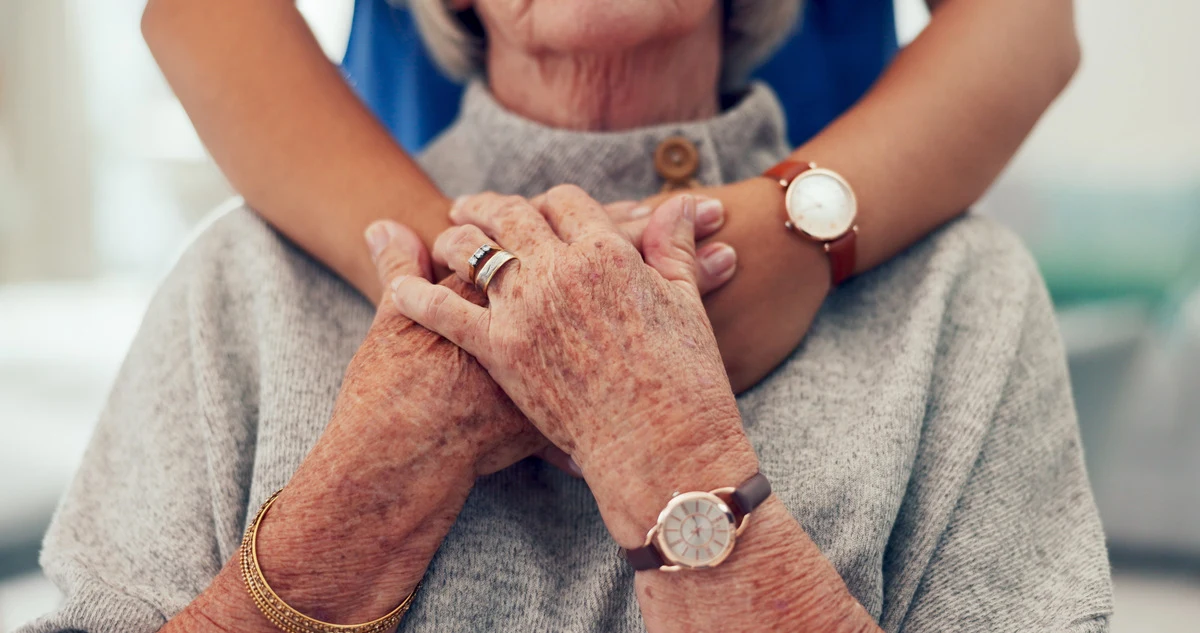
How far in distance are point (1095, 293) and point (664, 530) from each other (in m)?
1.36

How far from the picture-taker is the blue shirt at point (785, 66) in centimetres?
139

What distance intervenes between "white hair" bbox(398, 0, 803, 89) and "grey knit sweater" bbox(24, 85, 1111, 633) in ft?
1.20

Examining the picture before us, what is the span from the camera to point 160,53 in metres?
0.98

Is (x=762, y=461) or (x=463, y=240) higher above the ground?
(x=463, y=240)

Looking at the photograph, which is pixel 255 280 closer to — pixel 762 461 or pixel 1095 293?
pixel 762 461

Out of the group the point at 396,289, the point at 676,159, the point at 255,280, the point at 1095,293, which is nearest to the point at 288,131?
the point at 255,280

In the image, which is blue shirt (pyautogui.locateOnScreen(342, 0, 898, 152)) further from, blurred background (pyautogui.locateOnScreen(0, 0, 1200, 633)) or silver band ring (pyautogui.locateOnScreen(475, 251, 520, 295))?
silver band ring (pyautogui.locateOnScreen(475, 251, 520, 295))

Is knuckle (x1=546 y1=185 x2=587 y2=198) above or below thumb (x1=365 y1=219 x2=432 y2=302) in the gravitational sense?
above

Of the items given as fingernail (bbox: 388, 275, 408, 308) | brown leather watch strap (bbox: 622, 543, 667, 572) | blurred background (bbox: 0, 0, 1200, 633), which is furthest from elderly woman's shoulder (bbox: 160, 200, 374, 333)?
blurred background (bbox: 0, 0, 1200, 633)

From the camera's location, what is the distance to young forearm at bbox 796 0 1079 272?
91 centimetres

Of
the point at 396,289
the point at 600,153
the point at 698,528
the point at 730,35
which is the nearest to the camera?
the point at 698,528

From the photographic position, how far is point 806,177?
890 mm

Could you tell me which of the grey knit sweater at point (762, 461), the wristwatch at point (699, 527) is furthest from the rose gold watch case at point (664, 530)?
the grey knit sweater at point (762, 461)

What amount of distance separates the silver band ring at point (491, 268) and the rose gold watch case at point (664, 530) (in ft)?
0.73
